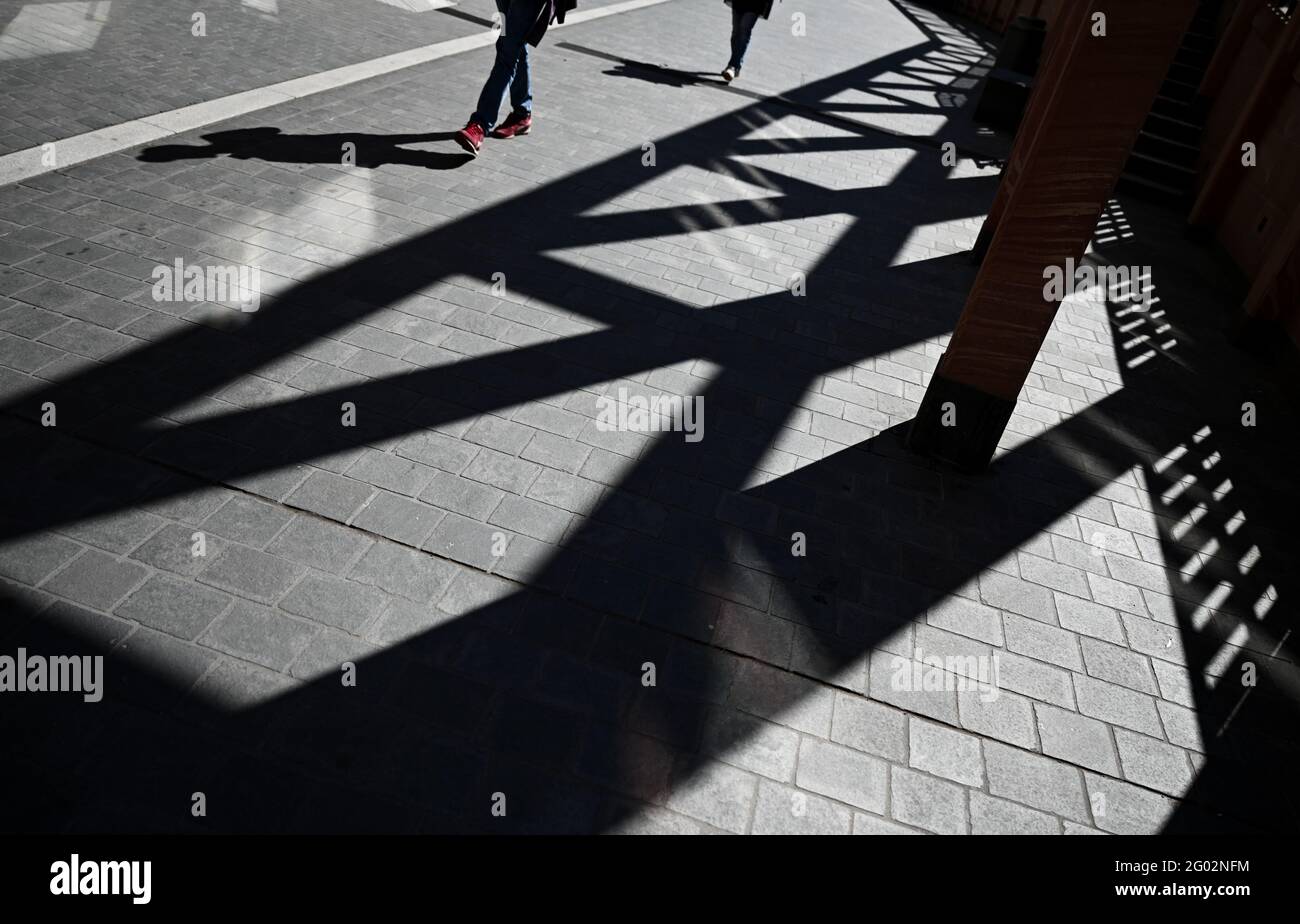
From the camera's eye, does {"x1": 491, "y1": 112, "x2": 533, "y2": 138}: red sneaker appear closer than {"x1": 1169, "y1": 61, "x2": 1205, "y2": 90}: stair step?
Yes

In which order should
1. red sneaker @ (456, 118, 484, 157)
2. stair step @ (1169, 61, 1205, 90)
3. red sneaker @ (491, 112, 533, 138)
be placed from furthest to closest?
stair step @ (1169, 61, 1205, 90)
red sneaker @ (491, 112, 533, 138)
red sneaker @ (456, 118, 484, 157)

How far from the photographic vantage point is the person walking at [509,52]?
7195mm

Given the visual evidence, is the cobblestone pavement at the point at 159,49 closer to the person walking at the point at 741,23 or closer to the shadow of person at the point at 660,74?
the shadow of person at the point at 660,74

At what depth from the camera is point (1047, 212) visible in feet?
13.2

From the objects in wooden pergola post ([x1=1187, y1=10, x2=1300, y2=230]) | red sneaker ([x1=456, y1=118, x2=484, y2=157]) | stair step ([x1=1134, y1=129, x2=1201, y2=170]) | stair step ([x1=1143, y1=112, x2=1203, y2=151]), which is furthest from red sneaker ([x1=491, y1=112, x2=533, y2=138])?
stair step ([x1=1143, y1=112, x2=1203, y2=151])

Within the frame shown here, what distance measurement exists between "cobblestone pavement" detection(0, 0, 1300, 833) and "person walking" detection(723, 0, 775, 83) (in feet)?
16.9

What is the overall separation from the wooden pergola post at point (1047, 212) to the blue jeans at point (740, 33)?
26.1 ft

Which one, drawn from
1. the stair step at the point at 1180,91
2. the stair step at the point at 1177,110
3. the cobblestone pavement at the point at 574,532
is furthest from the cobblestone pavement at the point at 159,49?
the stair step at the point at 1180,91

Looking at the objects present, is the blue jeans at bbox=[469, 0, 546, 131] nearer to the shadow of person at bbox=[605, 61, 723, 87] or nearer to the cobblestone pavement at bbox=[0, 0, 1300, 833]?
the cobblestone pavement at bbox=[0, 0, 1300, 833]

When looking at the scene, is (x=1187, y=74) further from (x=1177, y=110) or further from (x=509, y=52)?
(x=509, y=52)

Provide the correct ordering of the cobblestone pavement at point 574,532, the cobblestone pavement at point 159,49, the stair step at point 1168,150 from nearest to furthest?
the cobblestone pavement at point 574,532 → the cobblestone pavement at point 159,49 → the stair step at point 1168,150

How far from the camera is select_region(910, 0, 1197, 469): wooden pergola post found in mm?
3562

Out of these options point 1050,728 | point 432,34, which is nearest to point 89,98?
point 432,34

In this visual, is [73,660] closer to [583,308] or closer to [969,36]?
[583,308]
